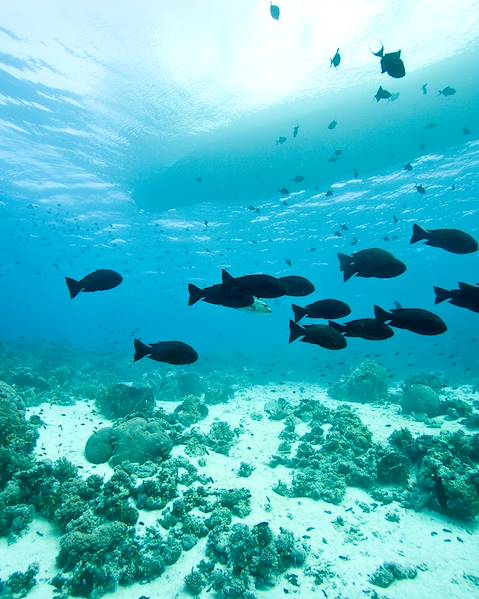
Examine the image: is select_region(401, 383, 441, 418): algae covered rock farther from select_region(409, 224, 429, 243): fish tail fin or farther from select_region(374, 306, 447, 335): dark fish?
select_region(374, 306, 447, 335): dark fish

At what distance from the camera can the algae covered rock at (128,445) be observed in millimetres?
8852

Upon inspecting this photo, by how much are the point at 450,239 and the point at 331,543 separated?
6.39 metres

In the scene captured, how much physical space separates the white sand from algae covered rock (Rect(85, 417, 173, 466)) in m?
0.33

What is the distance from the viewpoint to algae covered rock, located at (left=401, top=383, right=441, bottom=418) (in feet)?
45.5

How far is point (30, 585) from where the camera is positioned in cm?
529

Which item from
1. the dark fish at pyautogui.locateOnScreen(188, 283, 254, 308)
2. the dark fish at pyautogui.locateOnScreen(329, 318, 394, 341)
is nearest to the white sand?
the dark fish at pyautogui.locateOnScreen(329, 318, 394, 341)

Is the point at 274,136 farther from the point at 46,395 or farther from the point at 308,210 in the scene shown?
the point at 46,395

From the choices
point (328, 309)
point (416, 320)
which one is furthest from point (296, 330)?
point (416, 320)

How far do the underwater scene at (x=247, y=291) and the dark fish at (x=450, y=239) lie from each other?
0.09ft

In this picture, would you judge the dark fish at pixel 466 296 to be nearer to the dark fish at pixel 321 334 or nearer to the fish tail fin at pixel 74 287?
the dark fish at pixel 321 334

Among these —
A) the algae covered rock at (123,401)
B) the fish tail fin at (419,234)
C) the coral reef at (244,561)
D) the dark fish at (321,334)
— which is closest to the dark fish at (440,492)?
the coral reef at (244,561)

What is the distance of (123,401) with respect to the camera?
13438 mm

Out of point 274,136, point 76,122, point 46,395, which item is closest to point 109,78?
point 76,122

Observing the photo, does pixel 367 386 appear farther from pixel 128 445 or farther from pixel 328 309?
pixel 328 309
